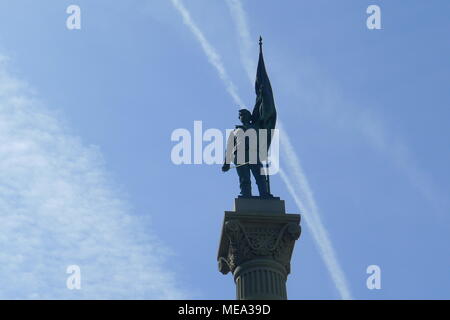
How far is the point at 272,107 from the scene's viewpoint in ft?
97.9

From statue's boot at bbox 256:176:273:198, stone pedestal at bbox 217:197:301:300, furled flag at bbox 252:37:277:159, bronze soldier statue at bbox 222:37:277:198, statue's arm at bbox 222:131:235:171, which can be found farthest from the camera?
furled flag at bbox 252:37:277:159

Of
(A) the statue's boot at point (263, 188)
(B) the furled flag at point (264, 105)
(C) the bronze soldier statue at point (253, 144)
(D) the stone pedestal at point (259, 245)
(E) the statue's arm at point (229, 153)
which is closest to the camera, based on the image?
(D) the stone pedestal at point (259, 245)

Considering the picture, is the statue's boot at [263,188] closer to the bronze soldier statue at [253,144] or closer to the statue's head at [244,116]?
the bronze soldier statue at [253,144]

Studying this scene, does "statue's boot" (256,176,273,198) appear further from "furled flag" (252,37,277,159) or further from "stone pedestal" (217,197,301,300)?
"furled flag" (252,37,277,159)

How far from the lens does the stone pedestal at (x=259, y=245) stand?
82.2ft

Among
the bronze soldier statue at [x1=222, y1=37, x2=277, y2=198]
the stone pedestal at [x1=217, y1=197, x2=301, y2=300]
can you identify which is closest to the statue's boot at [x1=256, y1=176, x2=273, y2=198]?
the bronze soldier statue at [x1=222, y1=37, x2=277, y2=198]

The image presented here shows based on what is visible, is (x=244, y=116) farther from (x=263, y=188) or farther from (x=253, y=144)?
(x=263, y=188)

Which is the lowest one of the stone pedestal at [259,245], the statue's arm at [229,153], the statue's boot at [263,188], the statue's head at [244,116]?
the stone pedestal at [259,245]

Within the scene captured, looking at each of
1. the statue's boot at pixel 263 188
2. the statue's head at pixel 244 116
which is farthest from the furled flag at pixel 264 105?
the statue's boot at pixel 263 188

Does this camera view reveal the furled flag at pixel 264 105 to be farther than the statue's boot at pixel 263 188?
Yes

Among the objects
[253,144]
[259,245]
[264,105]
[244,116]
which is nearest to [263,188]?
[253,144]

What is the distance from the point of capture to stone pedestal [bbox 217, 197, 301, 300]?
2506cm

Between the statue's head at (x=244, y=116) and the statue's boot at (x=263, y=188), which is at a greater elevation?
the statue's head at (x=244, y=116)
